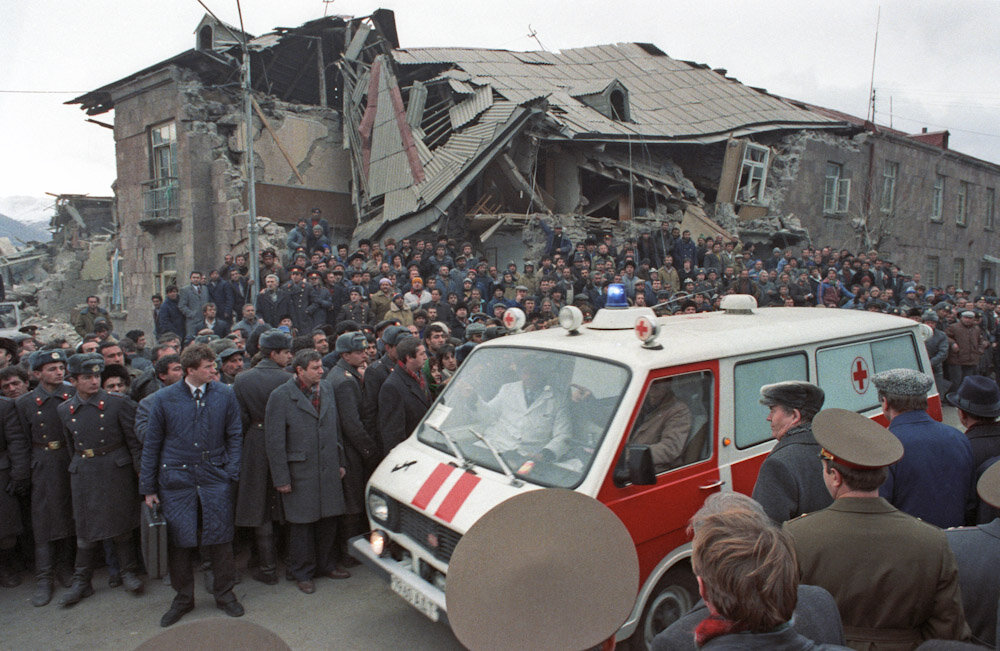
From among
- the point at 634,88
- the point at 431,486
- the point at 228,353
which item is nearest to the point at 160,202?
the point at 228,353

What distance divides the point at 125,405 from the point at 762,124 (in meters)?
22.0

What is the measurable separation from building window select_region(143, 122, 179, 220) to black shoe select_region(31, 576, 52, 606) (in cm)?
1387

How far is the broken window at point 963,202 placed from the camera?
28.4m

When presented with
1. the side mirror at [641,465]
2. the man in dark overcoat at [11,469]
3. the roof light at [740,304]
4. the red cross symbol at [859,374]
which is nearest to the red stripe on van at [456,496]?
the side mirror at [641,465]

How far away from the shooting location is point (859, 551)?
2.15m

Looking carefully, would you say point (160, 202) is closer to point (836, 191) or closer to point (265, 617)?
point (265, 617)

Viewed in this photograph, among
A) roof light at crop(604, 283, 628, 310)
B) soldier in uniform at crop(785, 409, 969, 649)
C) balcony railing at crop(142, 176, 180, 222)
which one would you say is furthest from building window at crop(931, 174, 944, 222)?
soldier in uniform at crop(785, 409, 969, 649)

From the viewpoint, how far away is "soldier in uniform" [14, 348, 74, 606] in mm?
4707

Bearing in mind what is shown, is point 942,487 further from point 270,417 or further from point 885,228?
point 885,228

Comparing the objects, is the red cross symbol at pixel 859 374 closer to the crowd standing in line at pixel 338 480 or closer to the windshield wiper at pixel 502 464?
the crowd standing in line at pixel 338 480

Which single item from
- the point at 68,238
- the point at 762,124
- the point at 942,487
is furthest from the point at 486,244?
the point at 68,238

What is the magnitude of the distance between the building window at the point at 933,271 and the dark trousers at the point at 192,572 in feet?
98.2

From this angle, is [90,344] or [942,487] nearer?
[942,487]

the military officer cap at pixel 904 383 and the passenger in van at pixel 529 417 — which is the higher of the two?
the military officer cap at pixel 904 383
